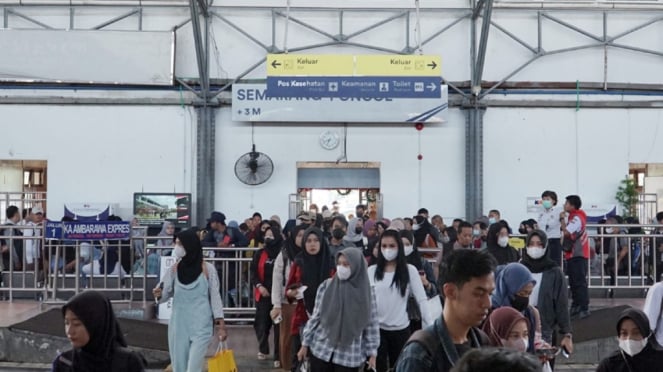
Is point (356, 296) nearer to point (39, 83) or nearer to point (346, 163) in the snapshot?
point (346, 163)

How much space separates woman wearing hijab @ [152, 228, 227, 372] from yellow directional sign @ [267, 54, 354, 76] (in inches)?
446

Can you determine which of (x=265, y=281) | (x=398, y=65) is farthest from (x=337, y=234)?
(x=398, y=65)

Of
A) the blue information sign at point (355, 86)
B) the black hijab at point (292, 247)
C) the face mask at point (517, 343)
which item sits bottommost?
the face mask at point (517, 343)

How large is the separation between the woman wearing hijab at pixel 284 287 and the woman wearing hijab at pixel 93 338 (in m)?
4.13

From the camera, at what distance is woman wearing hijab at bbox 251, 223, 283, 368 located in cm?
943

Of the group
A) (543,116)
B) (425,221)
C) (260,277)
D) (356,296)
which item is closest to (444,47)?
(543,116)

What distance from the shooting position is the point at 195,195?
1888cm

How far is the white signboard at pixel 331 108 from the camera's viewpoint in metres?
18.5

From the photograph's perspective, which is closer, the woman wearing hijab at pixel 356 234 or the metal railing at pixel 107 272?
the metal railing at pixel 107 272

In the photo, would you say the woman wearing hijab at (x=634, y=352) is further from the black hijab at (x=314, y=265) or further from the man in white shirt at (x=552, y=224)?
the man in white shirt at (x=552, y=224)

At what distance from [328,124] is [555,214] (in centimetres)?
879

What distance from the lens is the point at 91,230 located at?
450 inches

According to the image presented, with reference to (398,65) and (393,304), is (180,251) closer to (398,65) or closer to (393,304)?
(393,304)

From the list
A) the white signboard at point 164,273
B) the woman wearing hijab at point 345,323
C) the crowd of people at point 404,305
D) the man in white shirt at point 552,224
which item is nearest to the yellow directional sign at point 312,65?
the white signboard at point 164,273
